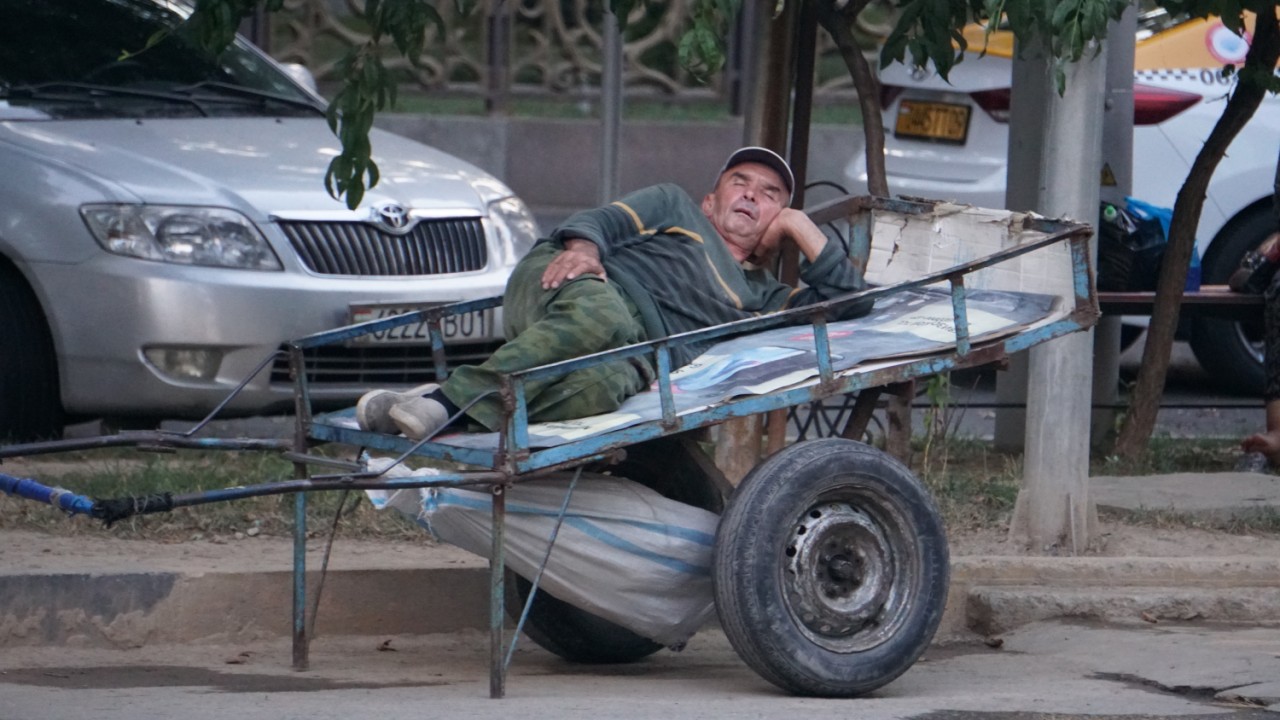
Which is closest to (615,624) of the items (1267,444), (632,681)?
(632,681)

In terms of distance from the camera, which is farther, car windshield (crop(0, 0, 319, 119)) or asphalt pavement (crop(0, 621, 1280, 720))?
car windshield (crop(0, 0, 319, 119))

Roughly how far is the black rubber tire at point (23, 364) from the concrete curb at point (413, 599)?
1493 millimetres

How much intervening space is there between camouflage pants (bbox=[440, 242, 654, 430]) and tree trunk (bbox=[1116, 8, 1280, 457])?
2.91 m

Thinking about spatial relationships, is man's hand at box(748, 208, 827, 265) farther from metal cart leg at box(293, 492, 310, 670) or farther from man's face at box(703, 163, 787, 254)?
metal cart leg at box(293, 492, 310, 670)

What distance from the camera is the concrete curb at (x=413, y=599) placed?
4.70m

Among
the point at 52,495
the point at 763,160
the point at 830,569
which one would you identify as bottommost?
the point at 830,569

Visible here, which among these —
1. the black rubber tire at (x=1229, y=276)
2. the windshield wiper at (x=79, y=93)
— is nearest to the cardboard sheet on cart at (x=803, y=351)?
the windshield wiper at (x=79, y=93)

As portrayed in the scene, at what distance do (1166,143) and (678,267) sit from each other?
4484mm

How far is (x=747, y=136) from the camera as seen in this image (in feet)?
18.8

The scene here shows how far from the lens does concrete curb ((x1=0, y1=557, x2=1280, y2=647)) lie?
4.70 metres

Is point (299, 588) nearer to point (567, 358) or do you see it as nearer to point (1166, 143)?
point (567, 358)

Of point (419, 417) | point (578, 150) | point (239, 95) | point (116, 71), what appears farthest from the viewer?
point (578, 150)

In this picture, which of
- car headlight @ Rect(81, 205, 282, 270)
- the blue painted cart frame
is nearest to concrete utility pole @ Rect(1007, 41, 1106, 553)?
the blue painted cart frame

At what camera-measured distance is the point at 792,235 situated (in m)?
4.80
